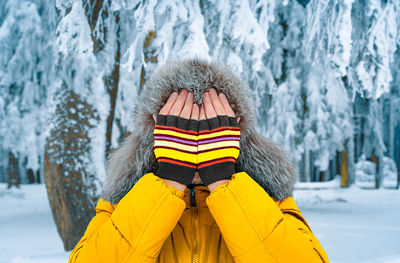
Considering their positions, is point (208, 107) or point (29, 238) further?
point (29, 238)

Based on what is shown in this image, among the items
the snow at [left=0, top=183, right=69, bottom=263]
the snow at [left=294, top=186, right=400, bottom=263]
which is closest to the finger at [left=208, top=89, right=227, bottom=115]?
the snow at [left=0, top=183, right=69, bottom=263]

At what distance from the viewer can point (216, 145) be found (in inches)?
47.1

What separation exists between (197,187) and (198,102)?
0.39m

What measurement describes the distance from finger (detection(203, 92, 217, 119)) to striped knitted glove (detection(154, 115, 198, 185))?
80mm

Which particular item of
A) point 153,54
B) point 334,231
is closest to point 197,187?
point 153,54

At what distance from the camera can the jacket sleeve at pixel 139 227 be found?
1107 mm

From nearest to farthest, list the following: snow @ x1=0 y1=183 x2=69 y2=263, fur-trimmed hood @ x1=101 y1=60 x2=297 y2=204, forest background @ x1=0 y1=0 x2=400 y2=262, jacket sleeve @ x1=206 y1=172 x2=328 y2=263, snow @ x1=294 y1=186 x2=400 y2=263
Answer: jacket sleeve @ x1=206 y1=172 x2=328 y2=263 < fur-trimmed hood @ x1=101 y1=60 x2=297 y2=204 < forest background @ x1=0 y1=0 x2=400 y2=262 < snow @ x1=0 y1=183 x2=69 y2=263 < snow @ x1=294 y1=186 x2=400 y2=263

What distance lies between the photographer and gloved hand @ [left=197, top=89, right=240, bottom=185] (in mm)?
1176

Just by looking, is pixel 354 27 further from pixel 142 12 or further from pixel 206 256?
pixel 206 256

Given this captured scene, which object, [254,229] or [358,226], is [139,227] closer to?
[254,229]

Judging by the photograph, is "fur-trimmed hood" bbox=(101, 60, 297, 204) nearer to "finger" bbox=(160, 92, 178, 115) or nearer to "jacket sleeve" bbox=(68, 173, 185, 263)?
"finger" bbox=(160, 92, 178, 115)

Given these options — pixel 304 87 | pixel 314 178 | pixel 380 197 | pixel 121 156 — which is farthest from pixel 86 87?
pixel 314 178

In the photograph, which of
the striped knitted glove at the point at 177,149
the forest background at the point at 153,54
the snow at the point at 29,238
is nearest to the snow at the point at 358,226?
the forest background at the point at 153,54

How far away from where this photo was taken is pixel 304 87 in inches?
294
